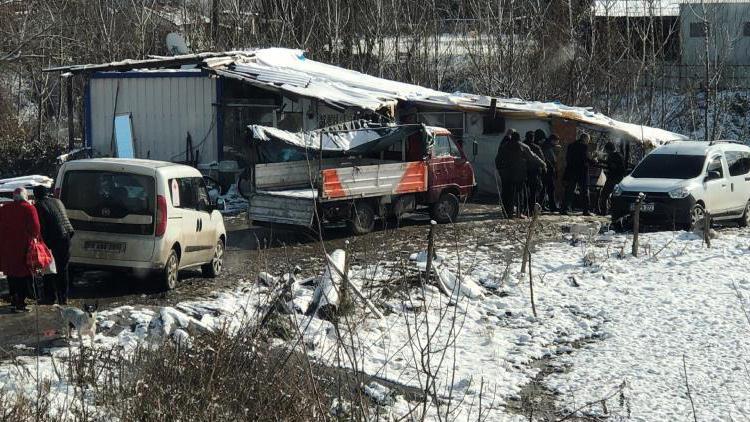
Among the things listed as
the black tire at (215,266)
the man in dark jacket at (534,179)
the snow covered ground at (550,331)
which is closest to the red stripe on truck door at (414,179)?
the man in dark jacket at (534,179)

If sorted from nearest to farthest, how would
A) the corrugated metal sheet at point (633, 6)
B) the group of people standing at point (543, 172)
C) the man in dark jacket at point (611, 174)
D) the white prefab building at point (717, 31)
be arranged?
the group of people standing at point (543, 172) < the man in dark jacket at point (611, 174) < the corrugated metal sheet at point (633, 6) < the white prefab building at point (717, 31)

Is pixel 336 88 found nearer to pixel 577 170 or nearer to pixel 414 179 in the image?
pixel 414 179

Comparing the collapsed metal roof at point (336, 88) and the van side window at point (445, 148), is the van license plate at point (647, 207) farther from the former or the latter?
the collapsed metal roof at point (336, 88)

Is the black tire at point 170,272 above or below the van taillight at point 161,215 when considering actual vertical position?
below

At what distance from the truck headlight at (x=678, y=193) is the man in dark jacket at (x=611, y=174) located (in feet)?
9.27

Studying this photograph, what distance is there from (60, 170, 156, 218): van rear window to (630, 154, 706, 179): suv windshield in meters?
10.8

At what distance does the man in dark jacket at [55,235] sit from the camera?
1128 centimetres

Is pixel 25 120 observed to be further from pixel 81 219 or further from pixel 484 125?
pixel 81 219

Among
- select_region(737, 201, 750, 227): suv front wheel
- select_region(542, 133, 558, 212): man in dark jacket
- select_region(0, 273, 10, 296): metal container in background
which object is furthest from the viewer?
select_region(542, 133, 558, 212): man in dark jacket

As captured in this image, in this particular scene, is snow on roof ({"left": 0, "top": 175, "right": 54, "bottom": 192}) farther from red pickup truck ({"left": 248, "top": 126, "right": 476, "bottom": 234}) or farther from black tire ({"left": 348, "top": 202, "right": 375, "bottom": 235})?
black tire ({"left": 348, "top": 202, "right": 375, "bottom": 235})

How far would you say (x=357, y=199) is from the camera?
17.9 m

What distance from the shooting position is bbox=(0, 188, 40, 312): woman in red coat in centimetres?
1091

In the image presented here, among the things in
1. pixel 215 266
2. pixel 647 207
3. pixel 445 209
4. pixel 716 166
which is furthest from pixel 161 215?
pixel 716 166

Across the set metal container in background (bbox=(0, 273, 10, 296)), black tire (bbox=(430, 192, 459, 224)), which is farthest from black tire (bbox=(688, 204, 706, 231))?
metal container in background (bbox=(0, 273, 10, 296))
